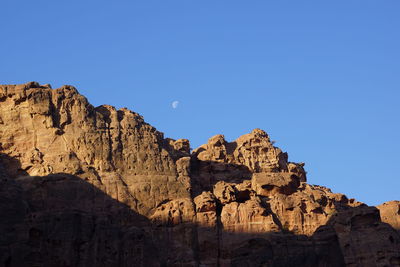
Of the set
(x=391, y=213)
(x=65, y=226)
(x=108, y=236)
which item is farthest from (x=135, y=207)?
(x=391, y=213)

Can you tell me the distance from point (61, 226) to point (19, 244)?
5.28 metres

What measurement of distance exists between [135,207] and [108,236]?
23.3 feet

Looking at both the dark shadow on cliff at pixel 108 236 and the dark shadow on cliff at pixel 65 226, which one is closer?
the dark shadow on cliff at pixel 65 226

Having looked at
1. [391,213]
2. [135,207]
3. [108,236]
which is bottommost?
[108,236]

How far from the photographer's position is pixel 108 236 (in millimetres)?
103438

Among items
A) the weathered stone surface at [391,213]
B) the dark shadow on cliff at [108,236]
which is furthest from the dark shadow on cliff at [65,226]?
the weathered stone surface at [391,213]

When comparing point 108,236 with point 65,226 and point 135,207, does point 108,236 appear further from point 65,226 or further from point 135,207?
point 135,207

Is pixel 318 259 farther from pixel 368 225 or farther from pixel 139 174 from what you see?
pixel 139 174

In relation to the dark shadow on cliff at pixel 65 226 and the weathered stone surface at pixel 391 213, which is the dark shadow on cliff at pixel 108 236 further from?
the weathered stone surface at pixel 391 213

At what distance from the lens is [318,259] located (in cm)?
10725

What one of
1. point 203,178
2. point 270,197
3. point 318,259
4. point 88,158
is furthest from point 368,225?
point 88,158

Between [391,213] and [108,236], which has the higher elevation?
[391,213]

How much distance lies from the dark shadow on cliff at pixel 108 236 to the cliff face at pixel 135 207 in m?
0.12

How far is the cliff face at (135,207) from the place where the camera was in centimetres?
10212
